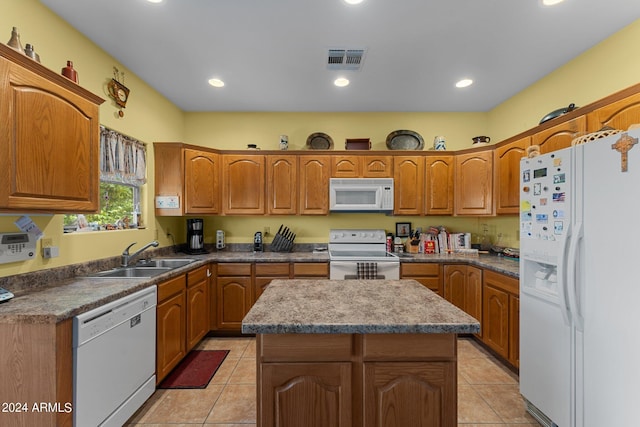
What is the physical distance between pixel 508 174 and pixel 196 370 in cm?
362

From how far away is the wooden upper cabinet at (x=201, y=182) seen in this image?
3.17 meters

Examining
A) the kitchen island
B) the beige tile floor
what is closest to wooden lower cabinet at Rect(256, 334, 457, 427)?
the kitchen island

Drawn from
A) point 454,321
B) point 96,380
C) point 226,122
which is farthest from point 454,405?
point 226,122

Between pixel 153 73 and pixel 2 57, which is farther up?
pixel 153 73

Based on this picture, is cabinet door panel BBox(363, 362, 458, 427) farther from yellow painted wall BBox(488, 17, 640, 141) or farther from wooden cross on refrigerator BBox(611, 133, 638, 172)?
yellow painted wall BBox(488, 17, 640, 141)

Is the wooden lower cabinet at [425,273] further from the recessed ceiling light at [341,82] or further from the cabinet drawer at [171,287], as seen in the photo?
the cabinet drawer at [171,287]

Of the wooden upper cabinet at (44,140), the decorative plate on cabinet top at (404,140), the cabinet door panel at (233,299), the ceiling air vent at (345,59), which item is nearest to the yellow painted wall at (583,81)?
the decorative plate on cabinet top at (404,140)

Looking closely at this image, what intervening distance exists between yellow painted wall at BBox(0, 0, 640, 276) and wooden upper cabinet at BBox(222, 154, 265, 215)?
1.11 feet

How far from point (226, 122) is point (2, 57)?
250 centimetres

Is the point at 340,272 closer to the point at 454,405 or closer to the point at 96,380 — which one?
the point at 454,405

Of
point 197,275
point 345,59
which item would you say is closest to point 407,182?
point 345,59

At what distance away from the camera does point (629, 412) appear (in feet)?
4.15

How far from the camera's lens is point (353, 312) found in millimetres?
1273

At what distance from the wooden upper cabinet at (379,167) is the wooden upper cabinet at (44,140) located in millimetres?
2613
